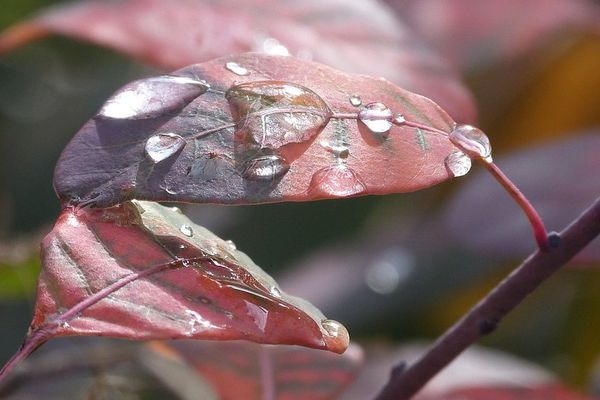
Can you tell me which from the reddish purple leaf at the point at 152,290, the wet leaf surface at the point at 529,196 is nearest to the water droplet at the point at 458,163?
the reddish purple leaf at the point at 152,290

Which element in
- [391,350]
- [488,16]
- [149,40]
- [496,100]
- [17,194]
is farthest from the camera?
[496,100]

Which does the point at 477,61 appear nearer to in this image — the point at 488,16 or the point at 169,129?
the point at 488,16

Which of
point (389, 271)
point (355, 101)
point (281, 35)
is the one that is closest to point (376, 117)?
point (355, 101)

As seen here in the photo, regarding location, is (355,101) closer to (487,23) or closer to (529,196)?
(529,196)

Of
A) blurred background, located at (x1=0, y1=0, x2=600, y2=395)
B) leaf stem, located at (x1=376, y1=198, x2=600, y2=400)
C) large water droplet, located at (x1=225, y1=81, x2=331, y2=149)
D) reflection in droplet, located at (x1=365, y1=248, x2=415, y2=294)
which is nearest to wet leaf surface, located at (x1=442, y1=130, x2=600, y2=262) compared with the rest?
blurred background, located at (x1=0, y1=0, x2=600, y2=395)

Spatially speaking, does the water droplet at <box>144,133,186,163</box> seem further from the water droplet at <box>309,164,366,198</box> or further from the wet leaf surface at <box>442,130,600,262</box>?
the wet leaf surface at <box>442,130,600,262</box>

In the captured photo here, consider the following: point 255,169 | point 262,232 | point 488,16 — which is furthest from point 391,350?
point 255,169
